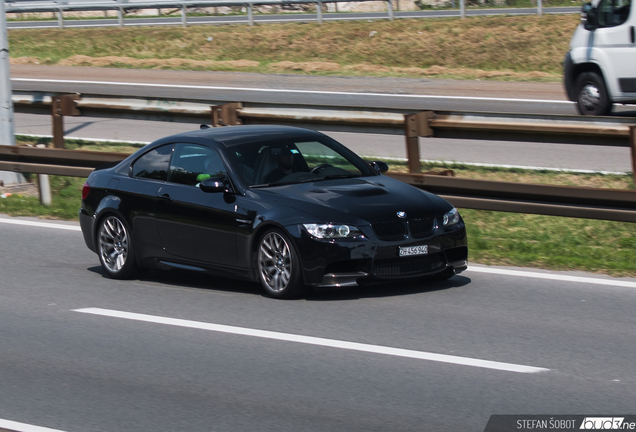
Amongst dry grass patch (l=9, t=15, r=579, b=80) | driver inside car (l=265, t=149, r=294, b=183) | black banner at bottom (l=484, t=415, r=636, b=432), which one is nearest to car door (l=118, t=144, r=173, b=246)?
driver inside car (l=265, t=149, r=294, b=183)

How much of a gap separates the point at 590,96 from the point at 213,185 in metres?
10.9

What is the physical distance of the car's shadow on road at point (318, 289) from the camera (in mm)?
8727

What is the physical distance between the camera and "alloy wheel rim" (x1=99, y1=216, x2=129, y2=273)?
980 cm

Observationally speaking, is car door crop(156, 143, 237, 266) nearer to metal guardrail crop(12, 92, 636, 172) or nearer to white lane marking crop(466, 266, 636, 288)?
white lane marking crop(466, 266, 636, 288)

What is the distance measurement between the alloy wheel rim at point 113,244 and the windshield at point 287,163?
5.06ft

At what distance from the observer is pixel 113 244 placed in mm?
9898

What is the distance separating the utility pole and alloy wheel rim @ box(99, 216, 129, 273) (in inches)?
216

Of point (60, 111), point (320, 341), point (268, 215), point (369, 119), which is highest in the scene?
point (60, 111)

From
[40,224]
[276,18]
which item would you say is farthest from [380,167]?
[276,18]

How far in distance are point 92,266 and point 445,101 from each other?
1315 centimetres

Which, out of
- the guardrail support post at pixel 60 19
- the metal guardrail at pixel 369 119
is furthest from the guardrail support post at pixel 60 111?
the guardrail support post at pixel 60 19

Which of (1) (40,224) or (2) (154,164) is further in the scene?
(1) (40,224)

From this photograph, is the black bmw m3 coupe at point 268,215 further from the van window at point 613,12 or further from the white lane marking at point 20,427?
the van window at point 613,12

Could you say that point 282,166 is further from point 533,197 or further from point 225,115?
point 225,115
